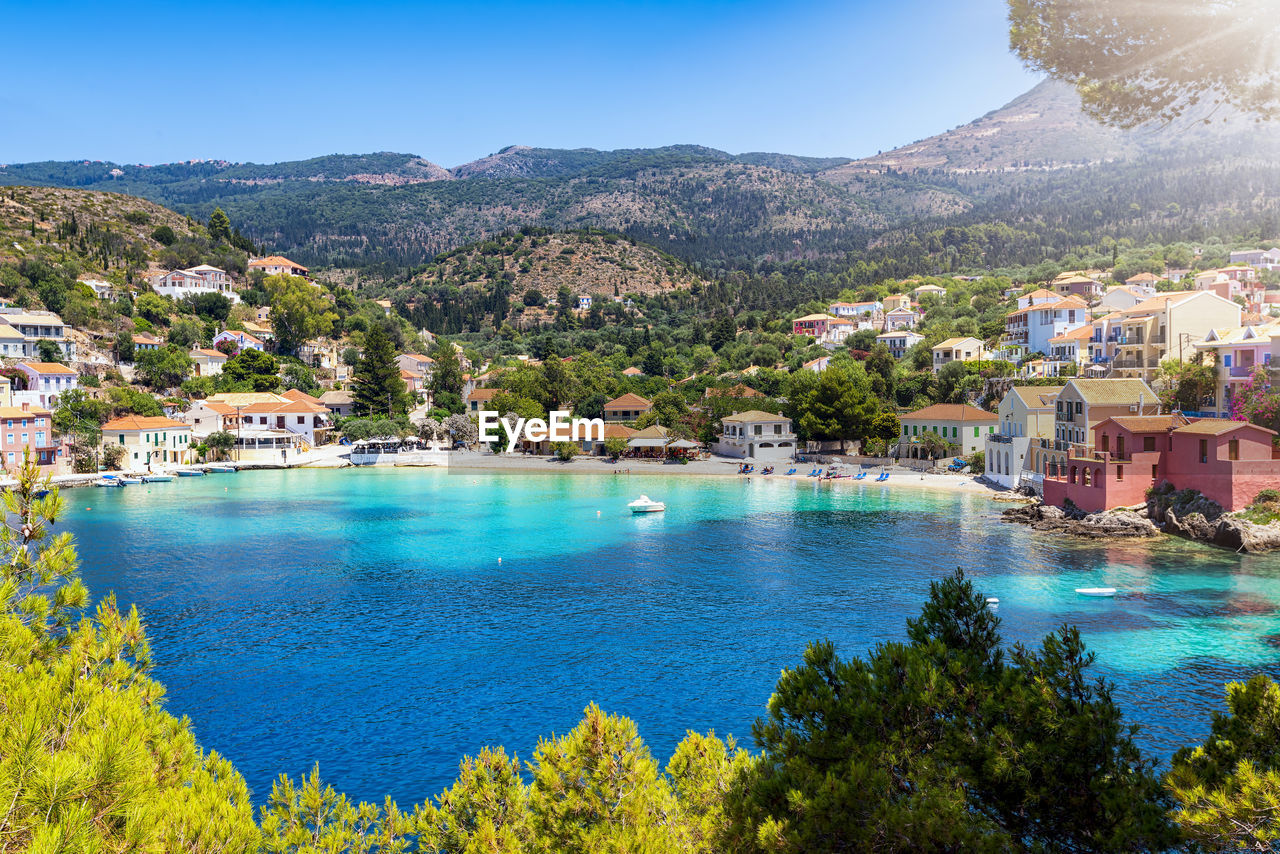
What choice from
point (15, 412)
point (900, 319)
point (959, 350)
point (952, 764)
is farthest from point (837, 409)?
point (15, 412)

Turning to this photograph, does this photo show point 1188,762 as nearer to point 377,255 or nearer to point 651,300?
point 651,300

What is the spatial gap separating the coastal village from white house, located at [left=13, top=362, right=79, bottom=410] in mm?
152

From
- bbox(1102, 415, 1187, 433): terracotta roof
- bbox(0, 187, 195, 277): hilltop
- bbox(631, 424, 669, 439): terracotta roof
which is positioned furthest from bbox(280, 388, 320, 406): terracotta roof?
bbox(1102, 415, 1187, 433): terracotta roof

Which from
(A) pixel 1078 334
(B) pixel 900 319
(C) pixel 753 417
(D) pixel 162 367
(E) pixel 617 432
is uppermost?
(B) pixel 900 319

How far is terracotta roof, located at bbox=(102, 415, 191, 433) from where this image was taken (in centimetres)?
5556

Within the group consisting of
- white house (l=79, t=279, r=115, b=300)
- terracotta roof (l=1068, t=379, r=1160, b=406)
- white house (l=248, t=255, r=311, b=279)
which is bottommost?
terracotta roof (l=1068, t=379, r=1160, b=406)

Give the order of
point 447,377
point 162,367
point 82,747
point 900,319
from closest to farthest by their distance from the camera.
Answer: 1. point 82,747
2. point 162,367
3. point 447,377
4. point 900,319

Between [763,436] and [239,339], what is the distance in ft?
172

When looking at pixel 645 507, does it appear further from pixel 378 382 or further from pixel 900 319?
pixel 900 319

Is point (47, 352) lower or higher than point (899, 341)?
lower

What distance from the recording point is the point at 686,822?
269 inches

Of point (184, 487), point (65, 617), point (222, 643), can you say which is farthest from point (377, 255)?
point (65, 617)

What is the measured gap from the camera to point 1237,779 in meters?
5.15

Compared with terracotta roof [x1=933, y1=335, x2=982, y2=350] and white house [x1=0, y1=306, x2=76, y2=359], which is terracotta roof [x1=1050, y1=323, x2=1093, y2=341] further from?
white house [x1=0, y1=306, x2=76, y2=359]
